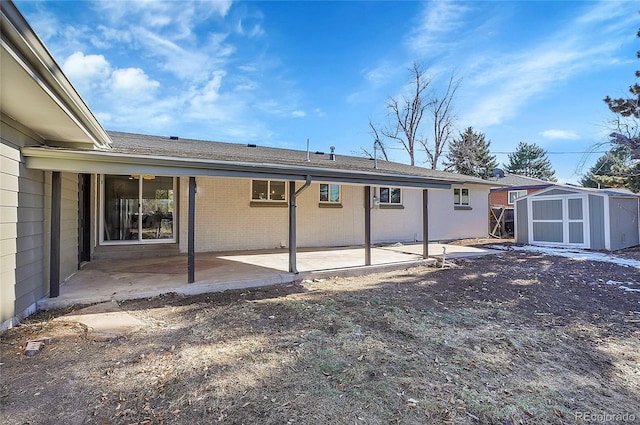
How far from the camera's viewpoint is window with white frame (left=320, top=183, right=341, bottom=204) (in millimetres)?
10633

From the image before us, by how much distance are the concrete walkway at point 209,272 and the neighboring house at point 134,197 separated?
1.01ft

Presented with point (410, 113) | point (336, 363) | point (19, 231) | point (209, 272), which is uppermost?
point (410, 113)

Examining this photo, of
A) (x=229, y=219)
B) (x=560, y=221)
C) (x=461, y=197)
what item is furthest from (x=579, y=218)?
(x=229, y=219)

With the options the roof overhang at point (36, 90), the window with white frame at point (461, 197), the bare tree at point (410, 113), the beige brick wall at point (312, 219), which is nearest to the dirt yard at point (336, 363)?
the roof overhang at point (36, 90)

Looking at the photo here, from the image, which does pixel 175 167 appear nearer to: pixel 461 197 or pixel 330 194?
pixel 330 194

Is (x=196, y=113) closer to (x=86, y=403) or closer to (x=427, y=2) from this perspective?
(x=427, y=2)

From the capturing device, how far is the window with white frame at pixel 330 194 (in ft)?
34.9

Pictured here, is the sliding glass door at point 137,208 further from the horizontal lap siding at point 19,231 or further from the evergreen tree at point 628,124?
the evergreen tree at point 628,124

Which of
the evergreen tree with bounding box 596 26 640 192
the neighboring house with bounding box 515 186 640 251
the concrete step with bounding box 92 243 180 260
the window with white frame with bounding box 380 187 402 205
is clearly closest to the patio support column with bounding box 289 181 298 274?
the concrete step with bounding box 92 243 180 260

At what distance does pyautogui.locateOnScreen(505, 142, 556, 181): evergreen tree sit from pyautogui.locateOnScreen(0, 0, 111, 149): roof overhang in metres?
42.6

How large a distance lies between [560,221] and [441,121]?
16.9 m

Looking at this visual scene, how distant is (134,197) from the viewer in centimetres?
805

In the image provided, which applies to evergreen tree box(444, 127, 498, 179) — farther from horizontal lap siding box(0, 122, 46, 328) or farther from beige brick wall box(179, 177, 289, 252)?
horizontal lap siding box(0, 122, 46, 328)

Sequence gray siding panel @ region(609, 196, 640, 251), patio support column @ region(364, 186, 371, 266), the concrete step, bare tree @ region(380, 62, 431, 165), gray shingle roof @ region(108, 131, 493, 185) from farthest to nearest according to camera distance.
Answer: bare tree @ region(380, 62, 431, 165) → gray siding panel @ region(609, 196, 640, 251) → the concrete step → patio support column @ region(364, 186, 371, 266) → gray shingle roof @ region(108, 131, 493, 185)
